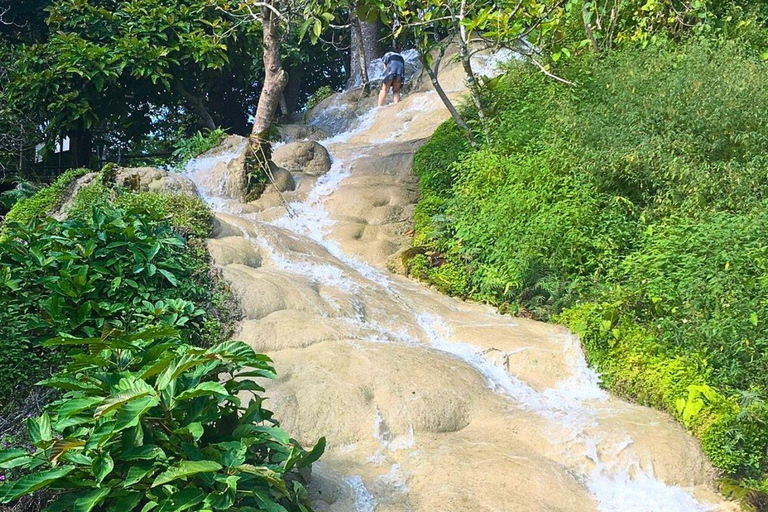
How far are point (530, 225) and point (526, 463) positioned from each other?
10.4 feet

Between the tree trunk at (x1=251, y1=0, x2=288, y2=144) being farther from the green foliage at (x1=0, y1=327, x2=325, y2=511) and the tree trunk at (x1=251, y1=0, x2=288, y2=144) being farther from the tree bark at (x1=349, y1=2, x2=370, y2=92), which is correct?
the green foliage at (x1=0, y1=327, x2=325, y2=511)

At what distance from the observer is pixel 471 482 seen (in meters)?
4.11

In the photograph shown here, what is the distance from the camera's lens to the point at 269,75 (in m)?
9.20

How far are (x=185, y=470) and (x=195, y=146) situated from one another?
967 centimetres

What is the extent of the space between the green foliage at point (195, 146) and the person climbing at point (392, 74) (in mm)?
4208

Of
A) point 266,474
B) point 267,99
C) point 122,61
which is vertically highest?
point 122,61

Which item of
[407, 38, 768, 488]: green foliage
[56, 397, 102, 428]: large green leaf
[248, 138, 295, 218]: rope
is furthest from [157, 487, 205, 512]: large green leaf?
[248, 138, 295, 218]: rope

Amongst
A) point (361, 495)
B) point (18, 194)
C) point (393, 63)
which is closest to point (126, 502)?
point (361, 495)

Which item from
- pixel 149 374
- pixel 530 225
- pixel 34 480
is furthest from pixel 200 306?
pixel 530 225

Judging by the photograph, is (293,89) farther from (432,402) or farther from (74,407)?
(74,407)

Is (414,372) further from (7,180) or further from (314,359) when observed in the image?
(7,180)

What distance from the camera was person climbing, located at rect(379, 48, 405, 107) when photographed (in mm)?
13883

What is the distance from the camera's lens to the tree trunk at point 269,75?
904 cm

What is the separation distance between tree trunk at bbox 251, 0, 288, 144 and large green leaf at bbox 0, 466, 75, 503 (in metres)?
7.11
